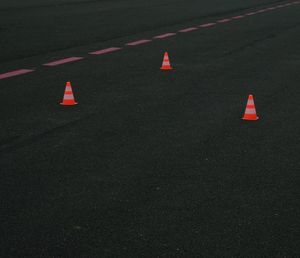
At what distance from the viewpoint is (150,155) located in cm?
647

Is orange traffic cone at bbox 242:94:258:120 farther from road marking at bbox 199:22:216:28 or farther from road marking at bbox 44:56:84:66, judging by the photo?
road marking at bbox 199:22:216:28

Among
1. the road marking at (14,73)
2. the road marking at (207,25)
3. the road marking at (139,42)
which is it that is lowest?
the road marking at (207,25)

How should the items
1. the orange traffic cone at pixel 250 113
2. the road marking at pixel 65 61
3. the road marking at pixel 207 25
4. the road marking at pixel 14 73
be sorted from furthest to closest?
the road marking at pixel 207 25 < the road marking at pixel 65 61 < the road marking at pixel 14 73 < the orange traffic cone at pixel 250 113

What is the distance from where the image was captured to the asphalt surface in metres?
4.55

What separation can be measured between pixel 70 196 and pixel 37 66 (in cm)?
724

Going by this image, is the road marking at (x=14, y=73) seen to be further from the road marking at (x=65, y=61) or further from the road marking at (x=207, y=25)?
the road marking at (x=207, y=25)

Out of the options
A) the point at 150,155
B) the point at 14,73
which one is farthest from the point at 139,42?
the point at 150,155

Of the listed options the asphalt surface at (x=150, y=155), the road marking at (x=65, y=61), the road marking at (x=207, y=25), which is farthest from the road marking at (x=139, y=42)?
the road marking at (x=207, y=25)

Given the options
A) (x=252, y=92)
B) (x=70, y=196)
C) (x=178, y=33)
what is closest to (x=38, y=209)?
(x=70, y=196)

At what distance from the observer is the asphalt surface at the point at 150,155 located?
179 inches

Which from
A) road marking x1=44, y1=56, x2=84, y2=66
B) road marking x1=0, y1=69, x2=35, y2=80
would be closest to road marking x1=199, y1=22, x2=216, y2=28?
road marking x1=44, y1=56, x2=84, y2=66

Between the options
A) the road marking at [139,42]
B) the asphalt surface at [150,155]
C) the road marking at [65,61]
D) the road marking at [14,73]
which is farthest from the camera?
the road marking at [139,42]

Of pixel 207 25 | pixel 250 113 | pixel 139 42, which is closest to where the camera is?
pixel 250 113

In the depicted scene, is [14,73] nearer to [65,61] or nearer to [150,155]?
[65,61]
